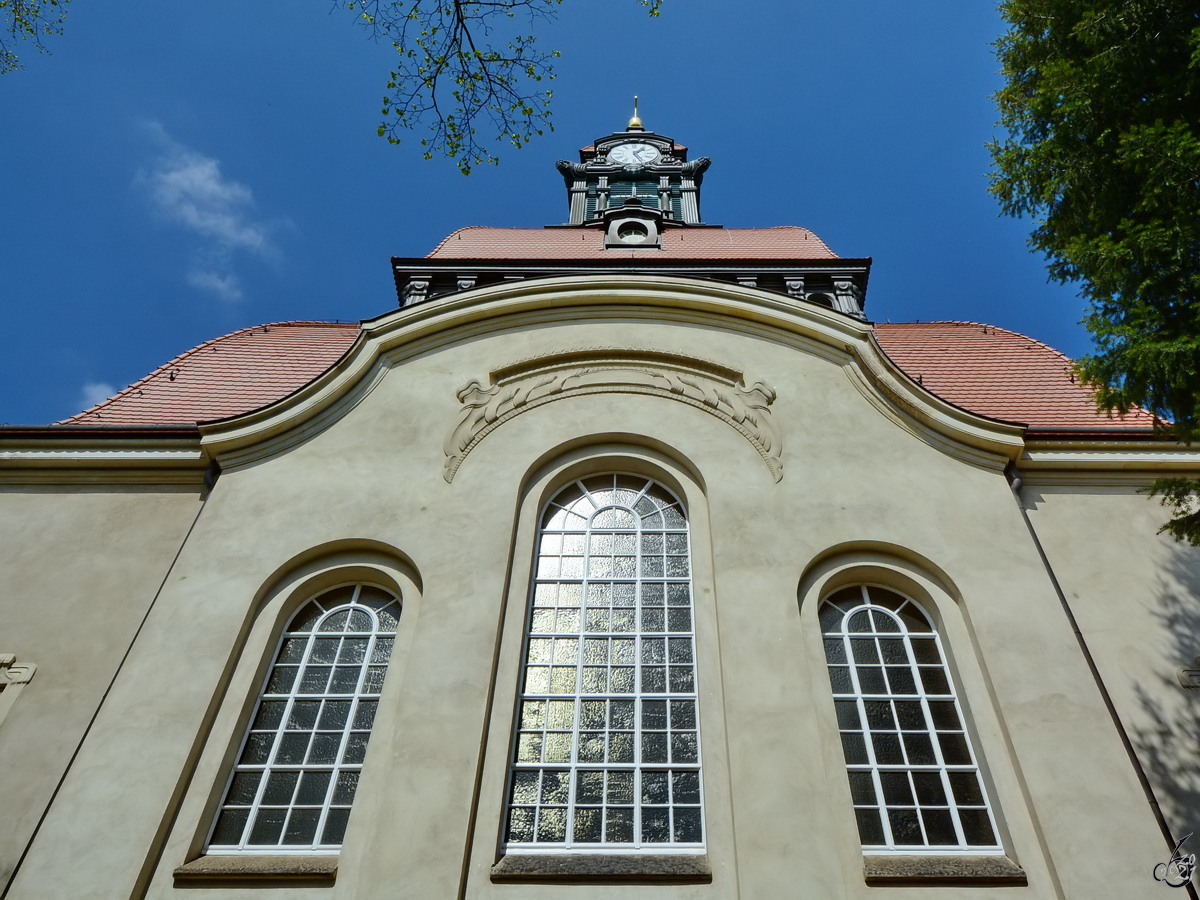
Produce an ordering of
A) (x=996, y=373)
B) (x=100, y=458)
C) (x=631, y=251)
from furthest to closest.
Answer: (x=631, y=251), (x=996, y=373), (x=100, y=458)

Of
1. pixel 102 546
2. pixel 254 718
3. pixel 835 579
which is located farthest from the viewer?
pixel 102 546

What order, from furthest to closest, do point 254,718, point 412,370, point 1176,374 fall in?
1. point 412,370
2. point 254,718
3. point 1176,374

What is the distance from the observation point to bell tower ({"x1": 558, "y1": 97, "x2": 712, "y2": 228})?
27422 mm

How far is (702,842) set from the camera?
7.54 metres

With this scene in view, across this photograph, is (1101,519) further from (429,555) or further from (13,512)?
(13,512)

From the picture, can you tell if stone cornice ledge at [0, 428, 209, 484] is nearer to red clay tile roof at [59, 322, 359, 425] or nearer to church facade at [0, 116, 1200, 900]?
church facade at [0, 116, 1200, 900]

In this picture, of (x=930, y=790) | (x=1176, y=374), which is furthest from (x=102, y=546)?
(x=1176, y=374)

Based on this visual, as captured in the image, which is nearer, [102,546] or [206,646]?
[206,646]

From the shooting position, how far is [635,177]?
28.7 metres

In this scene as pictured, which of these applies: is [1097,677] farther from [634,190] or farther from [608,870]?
[634,190]

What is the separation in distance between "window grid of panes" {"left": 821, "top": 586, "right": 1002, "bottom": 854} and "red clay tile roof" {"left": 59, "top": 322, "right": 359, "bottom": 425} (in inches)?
342

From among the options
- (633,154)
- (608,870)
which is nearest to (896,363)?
(608,870)

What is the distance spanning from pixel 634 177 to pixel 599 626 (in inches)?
875

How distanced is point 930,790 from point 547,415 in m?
5.75
